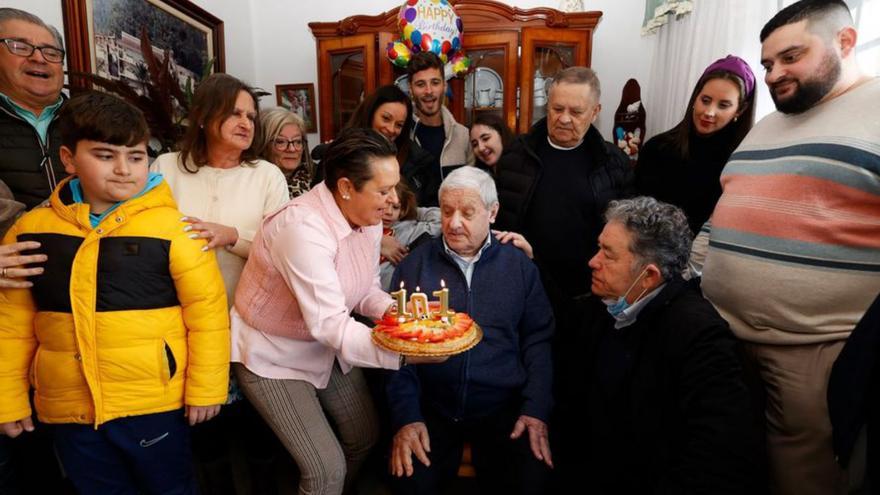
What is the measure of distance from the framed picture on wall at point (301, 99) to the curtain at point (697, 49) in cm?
324

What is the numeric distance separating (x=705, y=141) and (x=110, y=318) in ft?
8.60

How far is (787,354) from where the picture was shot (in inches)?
61.5

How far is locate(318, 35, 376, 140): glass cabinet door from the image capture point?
402 centimetres

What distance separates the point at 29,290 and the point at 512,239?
5.75 feet

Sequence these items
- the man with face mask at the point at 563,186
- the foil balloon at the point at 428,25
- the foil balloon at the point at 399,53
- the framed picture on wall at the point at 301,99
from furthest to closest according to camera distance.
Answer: the framed picture on wall at the point at 301,99
the foil balloon at the point at 399,53
the foil balloon at the point at 428,25
the man with face mask at the point at 563,186

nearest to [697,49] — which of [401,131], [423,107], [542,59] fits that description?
[542,59]

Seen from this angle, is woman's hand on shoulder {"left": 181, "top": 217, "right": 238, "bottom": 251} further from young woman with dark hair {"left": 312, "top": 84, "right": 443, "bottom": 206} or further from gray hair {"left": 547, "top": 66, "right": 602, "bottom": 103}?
gray hair {"left": 547, "top": 66, "right": 602, "bottom": 103}

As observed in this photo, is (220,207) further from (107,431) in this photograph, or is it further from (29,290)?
(107,431)

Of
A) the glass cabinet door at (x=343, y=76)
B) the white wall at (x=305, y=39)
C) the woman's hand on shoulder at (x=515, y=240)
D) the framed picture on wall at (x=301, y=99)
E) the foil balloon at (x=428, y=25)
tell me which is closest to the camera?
the woman's hand on shoulder at (x=515, y=240)

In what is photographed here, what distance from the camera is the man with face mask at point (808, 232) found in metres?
1.45

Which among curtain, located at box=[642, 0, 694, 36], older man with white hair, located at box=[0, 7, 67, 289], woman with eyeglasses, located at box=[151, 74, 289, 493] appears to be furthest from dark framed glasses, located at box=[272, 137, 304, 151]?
curtain, located at box=[642, 0, 694, 36]

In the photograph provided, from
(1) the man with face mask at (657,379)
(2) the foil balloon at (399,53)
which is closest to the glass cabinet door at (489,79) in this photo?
(2) the foil balloon at (399,53)

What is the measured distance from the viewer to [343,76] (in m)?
4.17

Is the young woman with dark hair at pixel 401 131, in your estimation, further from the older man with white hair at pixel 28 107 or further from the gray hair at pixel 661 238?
the gray hair at pixel 661 238
